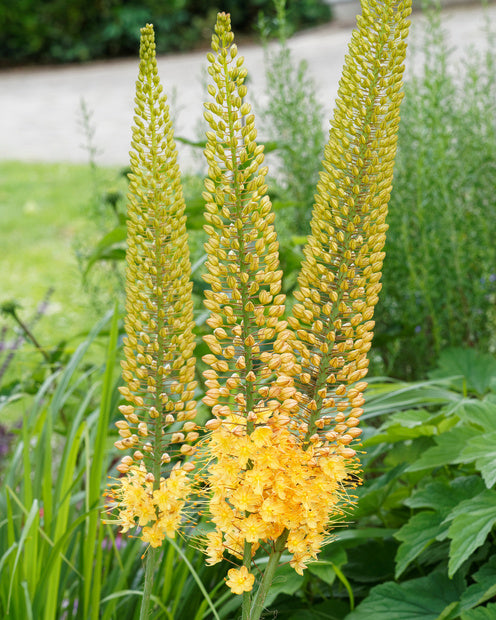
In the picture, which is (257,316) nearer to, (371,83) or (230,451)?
(230,451)

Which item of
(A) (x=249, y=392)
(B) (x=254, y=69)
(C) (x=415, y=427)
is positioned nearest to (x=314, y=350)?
(A) (x=249, y=392)

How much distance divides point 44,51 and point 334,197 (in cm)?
1750

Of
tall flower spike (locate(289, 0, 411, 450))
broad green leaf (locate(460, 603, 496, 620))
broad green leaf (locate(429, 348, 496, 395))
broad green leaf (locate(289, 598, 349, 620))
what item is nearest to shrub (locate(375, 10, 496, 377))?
broad green leaf (locate(429, 348, 496, 395))

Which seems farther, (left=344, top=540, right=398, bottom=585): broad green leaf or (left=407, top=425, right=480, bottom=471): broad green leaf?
(left=344, top=540, right=398, bottom=585): broad green leaf

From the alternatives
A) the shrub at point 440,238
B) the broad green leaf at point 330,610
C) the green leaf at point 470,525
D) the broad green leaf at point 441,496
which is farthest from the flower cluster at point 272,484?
the shrub at point 440,238

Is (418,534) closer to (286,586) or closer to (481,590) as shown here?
(481,590)

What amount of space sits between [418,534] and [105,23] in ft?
53.7

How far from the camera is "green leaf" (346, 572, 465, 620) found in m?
1.82

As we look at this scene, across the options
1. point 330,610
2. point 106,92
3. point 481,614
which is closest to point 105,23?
point 106,92

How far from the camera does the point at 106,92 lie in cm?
1365

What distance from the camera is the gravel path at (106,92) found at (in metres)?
10.8

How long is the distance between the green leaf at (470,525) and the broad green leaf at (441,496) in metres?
0.17

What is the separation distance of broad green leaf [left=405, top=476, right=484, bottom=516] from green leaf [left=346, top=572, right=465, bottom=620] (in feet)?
0.64

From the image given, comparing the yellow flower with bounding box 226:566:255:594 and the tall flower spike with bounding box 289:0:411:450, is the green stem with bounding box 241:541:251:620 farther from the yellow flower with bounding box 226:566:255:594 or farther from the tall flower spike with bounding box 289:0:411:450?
the tall flower spike with bounding box 289:0:411:450
